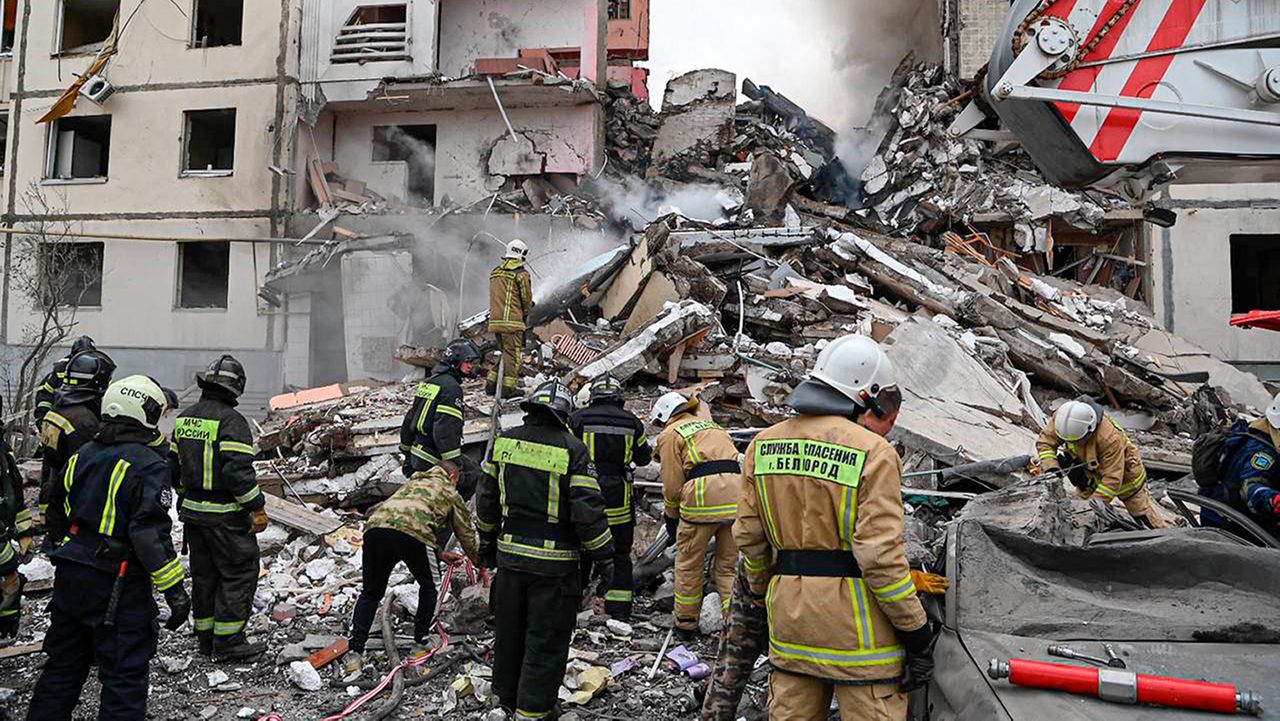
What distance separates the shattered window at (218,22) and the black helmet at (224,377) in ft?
49.2

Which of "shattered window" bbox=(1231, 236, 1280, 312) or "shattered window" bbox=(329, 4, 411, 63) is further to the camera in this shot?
"shattered window" bbox=(1231, 236, 1280, 312)

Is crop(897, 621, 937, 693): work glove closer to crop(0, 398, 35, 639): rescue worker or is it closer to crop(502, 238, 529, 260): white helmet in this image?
crop(0, 398, 35, 639): rescue worker

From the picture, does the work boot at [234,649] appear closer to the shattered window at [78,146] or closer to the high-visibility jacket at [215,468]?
the high-visibility jacket at [215,468]

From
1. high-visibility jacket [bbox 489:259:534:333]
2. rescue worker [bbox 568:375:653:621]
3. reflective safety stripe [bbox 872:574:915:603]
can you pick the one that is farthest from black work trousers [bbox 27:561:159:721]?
high-visibility jacket [bbox 489:259:534:333]

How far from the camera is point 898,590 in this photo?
2.61m

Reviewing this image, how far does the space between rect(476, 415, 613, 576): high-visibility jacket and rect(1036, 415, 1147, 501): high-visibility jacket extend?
13.1ft

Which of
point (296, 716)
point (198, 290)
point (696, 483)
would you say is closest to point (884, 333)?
point (696, 483)

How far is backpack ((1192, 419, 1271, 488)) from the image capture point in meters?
4.53

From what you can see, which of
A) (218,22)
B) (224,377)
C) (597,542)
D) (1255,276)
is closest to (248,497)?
(224,377)

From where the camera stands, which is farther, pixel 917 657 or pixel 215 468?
pixel 215 468

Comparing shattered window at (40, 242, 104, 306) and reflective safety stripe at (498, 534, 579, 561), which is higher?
shattered window at (40, 242, 104, 306)

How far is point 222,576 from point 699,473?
9.80 ft

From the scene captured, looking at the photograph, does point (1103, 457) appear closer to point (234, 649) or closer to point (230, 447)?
point (230, 447)

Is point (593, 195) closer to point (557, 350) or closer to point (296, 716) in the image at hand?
→ point (557, 350)
